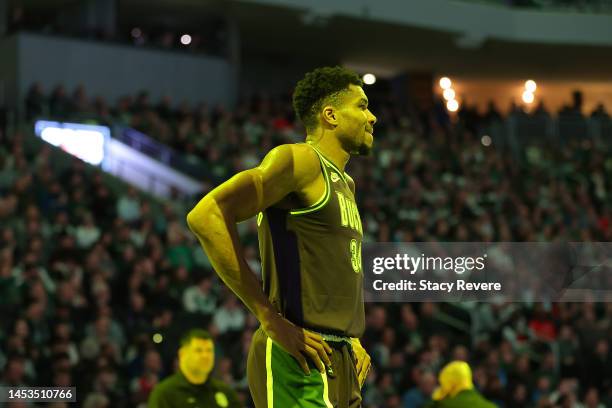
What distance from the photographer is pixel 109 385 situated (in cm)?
1021

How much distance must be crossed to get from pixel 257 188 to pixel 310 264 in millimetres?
354

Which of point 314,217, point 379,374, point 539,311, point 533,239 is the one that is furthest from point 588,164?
point 314,217

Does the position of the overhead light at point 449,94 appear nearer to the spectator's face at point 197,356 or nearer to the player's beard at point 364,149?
the spectator's face at point 197,356

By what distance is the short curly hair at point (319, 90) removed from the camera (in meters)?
4.29

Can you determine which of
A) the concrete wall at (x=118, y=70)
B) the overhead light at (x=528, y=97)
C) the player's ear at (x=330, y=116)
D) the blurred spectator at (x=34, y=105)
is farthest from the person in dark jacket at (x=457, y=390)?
the overhead light at (x=528, y=97)

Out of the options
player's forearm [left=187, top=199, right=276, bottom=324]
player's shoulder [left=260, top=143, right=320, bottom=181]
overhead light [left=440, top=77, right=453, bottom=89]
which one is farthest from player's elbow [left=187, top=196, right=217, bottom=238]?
overhead light [left=440, top=77, right=453, bottom=89]

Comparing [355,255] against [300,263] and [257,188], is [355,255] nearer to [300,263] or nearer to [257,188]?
[300,263]

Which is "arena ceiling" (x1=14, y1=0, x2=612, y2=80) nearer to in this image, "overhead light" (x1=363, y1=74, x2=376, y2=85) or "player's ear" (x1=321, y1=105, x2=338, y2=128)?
"overhead light" (x1=363, y1=74, x2=376, y2=85)

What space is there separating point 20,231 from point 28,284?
4.90ft

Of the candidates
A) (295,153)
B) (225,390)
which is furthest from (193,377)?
(295,153)

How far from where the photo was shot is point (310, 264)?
13.3ft

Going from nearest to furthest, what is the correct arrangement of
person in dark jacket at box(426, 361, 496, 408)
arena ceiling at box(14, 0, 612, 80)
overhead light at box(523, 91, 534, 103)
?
person in dark jacket at box(426, 361, 496, 408)
arena ceiling at box(14, 0, 612, 80)
overhead light at box(523, 91, 534, 103)

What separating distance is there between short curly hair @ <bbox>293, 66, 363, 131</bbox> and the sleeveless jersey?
0.30 meters

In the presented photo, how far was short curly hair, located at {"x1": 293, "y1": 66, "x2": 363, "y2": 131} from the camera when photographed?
4.29 meters
